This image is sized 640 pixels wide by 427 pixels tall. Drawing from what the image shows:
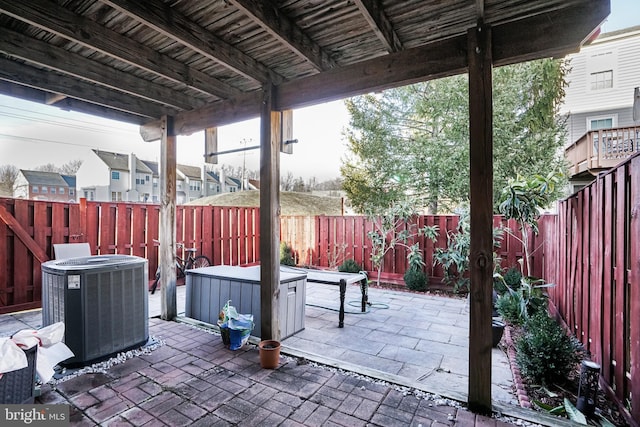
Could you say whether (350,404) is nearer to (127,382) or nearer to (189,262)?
(127,382)

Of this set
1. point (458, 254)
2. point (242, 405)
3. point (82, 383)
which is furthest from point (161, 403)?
point (458, 254)

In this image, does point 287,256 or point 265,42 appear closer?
point 265,42

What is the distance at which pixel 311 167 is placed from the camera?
47.3 feet

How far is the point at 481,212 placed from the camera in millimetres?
2039

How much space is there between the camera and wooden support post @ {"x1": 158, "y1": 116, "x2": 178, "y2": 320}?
3.80 m

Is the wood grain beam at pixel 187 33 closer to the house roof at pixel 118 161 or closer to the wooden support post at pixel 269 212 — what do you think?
the wooden support post at pixel 269 212

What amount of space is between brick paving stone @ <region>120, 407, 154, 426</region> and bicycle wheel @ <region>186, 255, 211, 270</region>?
14.0 ft

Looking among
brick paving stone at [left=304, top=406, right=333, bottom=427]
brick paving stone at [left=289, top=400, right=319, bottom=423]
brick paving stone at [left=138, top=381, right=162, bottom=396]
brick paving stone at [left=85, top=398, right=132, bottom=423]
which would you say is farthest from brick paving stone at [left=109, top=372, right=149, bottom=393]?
brick paving stone at [left=304, top=406, right=333, bottom=427]

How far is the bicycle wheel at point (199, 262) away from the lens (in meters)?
6.10

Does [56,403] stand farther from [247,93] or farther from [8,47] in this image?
[247,93]

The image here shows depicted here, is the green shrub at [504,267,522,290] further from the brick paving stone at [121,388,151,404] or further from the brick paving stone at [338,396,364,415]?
the brick paving stone at [121,388,151,404]

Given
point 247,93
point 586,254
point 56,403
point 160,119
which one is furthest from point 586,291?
point 160,119

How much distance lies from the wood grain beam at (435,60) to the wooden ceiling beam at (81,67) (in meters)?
0.81

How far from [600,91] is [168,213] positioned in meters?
12.0
